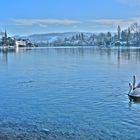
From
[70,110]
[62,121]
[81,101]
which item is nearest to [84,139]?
[62,121]

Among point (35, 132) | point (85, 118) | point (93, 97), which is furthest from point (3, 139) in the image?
point (93, 97)

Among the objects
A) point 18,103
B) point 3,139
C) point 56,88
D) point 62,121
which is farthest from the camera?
point 56,88

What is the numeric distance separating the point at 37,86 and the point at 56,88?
2312 mm

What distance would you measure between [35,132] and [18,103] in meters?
7.51

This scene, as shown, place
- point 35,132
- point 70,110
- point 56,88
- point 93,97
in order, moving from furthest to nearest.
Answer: point 56,88 < point 93,97 < point 70,110 < point 35,132

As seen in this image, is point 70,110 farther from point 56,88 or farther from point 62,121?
point 56,88

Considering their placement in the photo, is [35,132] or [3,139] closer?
[3,139]

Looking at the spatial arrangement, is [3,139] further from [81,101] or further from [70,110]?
→ [81,101]

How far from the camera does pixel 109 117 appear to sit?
21453 millimetres

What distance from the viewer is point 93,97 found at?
27.7 meters

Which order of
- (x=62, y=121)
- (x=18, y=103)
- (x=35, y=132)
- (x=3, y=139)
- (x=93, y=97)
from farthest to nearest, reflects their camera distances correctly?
(x=93, y=97) < (x=18, y=103) < (x=62, y=121) < (x=35, y=132) < (x=3, y=139)

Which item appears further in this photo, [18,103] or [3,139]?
[18,103]

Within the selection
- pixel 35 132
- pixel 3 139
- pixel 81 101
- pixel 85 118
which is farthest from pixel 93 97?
pixel 3 139

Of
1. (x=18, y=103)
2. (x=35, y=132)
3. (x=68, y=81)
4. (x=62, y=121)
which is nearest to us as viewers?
(x=35, y=132)
